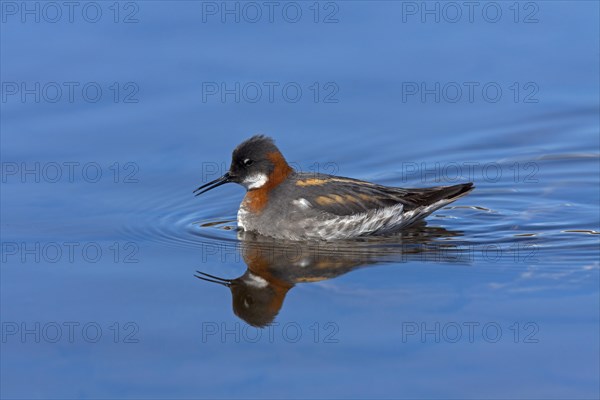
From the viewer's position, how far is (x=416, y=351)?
11.1 metres

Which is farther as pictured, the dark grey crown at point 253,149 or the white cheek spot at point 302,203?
the dark grey crown at point 253,149

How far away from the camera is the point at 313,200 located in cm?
1533

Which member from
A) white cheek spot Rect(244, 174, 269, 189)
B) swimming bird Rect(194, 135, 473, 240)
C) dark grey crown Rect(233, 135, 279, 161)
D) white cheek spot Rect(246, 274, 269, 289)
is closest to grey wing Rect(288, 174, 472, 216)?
swimming bird Rect(194, 135, 473, 240)

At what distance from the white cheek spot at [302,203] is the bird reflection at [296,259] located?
525mm

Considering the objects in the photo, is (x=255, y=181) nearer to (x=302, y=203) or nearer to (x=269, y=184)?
(x=269, y=184)

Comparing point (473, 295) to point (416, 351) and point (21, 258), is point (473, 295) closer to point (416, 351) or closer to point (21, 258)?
point (416, 351)

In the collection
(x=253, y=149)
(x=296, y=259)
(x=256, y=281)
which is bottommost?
(x=256, y=281)

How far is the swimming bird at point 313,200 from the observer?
1523 centimetres

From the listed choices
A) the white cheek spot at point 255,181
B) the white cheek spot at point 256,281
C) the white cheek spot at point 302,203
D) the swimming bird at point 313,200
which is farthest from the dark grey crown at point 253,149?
the white cheek spot at point 256,281

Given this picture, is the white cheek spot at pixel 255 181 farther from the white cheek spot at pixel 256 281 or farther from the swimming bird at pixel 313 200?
the white cheek spot at pixel 256 281

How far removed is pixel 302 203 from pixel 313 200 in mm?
151

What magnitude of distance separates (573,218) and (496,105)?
3.29 m

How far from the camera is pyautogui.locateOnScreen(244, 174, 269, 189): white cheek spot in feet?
50.9

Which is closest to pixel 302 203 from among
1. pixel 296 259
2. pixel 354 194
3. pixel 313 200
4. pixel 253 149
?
pixel 313 200
